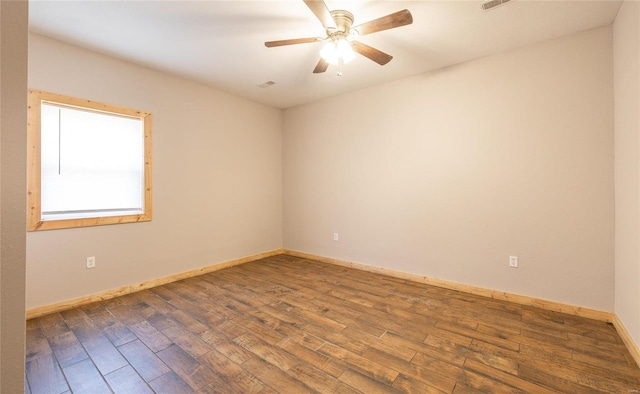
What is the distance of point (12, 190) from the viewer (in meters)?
0.76

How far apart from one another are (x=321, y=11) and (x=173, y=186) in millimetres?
2868

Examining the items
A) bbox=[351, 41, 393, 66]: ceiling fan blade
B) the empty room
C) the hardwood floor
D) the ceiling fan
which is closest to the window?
the empty room

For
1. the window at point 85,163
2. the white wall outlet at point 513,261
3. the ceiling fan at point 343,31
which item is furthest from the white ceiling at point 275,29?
the white wall outlet at point 513,261

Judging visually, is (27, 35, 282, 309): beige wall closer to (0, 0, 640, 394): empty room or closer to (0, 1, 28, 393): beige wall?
(0, 0, 640, 394): empty room

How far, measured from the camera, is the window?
2.56 m

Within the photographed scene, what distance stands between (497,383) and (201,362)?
1937 mm

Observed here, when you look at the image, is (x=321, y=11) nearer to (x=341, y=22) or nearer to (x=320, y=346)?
(x=341, y=22)

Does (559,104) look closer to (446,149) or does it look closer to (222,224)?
(446,149)

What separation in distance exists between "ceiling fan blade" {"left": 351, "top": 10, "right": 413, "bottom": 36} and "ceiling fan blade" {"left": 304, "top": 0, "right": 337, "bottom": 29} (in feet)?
0.73

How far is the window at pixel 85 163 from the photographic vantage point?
8.40 ft

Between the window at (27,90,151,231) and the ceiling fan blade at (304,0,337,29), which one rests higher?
the ceiling fan blade at (304,0,337,29)

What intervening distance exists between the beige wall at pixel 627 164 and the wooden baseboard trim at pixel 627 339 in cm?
4

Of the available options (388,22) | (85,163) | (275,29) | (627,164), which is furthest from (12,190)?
(627,164)

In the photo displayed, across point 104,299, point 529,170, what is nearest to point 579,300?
point 529,170
